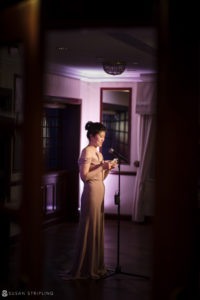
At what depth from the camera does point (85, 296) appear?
13.8 feet

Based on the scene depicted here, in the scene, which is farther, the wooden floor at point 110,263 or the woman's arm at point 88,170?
the woman's arm at point 88,170

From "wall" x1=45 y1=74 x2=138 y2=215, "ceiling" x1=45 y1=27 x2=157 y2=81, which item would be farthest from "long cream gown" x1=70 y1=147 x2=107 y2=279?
"wall" x1=45 y1=74 x2=138 y2=215

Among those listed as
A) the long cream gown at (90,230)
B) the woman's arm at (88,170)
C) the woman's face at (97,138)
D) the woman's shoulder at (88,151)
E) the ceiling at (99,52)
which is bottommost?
the long cream gown at (90,230)

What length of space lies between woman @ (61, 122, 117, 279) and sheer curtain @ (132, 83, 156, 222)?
3.17 meters

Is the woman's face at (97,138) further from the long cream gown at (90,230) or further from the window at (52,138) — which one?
the window at (52,138)

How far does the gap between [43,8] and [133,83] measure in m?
6.52

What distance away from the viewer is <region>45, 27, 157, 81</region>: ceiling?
4835mm

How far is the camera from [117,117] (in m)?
8.43

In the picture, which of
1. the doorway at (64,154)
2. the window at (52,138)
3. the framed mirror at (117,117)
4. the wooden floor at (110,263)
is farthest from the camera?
the framed mirror at (117,117)

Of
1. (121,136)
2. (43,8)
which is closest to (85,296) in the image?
(43,8)

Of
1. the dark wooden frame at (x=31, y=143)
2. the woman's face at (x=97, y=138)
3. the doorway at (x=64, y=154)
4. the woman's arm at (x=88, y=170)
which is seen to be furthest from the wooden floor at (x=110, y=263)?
the dark wooden frame at (x=31, y=143)

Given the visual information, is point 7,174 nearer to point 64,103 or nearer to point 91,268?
point 91,268

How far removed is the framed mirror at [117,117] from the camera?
8.29 metres

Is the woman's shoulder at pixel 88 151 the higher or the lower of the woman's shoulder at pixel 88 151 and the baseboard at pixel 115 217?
the higher
